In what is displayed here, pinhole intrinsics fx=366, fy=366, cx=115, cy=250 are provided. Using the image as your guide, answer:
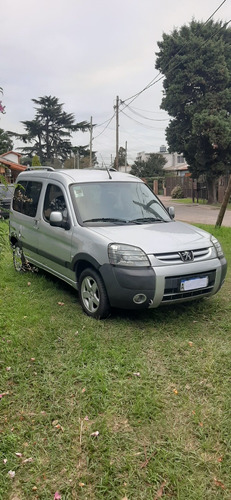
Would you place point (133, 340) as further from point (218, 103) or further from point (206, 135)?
point (218, 103)

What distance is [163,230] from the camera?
169 inches

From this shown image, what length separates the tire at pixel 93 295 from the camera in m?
3.92

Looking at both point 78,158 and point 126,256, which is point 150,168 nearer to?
point 78,158

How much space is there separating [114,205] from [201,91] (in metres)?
21.1

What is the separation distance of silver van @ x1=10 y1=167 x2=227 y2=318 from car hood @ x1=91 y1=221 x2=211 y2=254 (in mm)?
10

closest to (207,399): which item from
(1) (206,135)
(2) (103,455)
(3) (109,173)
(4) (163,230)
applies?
(2) (103,455)

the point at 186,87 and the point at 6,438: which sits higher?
the point at 186,87

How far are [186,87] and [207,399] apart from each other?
23.3 meters

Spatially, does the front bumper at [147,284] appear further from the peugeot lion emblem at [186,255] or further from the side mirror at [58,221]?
the side mirror at [58,221]

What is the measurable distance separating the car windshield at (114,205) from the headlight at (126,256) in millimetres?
698

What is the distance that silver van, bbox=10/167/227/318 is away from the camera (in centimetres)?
372

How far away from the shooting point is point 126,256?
3.75 meters

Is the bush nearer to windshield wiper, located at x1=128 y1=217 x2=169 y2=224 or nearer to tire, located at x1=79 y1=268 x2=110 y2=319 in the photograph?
windshield wiper, located at x1=128 y1=217 x2=169 y2=224

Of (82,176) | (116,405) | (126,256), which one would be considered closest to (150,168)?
(82,176)
